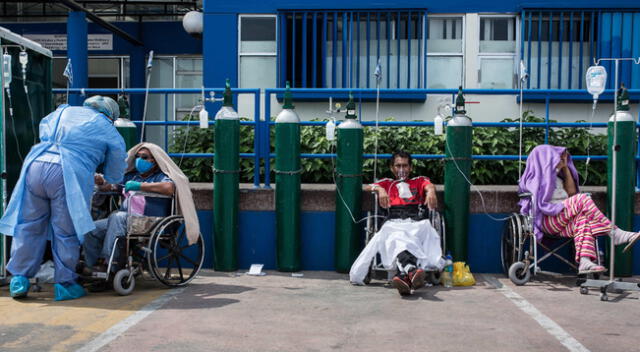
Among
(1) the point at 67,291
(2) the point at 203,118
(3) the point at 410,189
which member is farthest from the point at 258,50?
(1) the point at 67,291

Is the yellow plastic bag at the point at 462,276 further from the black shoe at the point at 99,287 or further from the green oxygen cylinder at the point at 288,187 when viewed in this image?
the black shoe at the point at 99,287

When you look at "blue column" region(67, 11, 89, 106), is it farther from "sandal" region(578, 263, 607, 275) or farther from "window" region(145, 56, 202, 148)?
"sandal" region(578, 263, 607, 275)

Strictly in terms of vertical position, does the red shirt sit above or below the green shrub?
below

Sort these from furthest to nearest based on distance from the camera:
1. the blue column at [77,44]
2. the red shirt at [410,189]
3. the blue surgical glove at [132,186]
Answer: the blue column at [77,44] → the red shirt at [410,189] → the blue surgical glove at [132,186]

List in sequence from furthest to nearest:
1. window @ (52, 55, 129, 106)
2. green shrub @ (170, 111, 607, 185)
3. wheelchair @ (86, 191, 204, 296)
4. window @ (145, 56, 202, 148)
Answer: window @ (52, 55, 129, 106)
window @ (145, 56, 202, 148)
green shrub @ (170, 111, 607, 185)
wheelchair @ (86, 191, 204, 296)

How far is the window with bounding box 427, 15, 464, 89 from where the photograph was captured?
12.2 m

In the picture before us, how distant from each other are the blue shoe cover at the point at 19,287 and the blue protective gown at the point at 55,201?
0.05 m

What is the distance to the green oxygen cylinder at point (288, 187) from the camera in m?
7.66

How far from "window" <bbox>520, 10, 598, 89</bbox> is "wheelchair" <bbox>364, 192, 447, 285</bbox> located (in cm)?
549

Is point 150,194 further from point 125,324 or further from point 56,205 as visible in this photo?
point 125,324

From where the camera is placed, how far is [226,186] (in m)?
7.72

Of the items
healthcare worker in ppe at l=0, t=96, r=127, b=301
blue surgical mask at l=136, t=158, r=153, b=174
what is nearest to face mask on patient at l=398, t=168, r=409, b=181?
blue surgical mask at l=136, t=158, r=153, b=174

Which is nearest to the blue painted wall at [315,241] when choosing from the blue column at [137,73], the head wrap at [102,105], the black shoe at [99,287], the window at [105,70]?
the black shoe at [99,287]

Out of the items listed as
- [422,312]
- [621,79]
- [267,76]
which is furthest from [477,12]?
[422,312]
